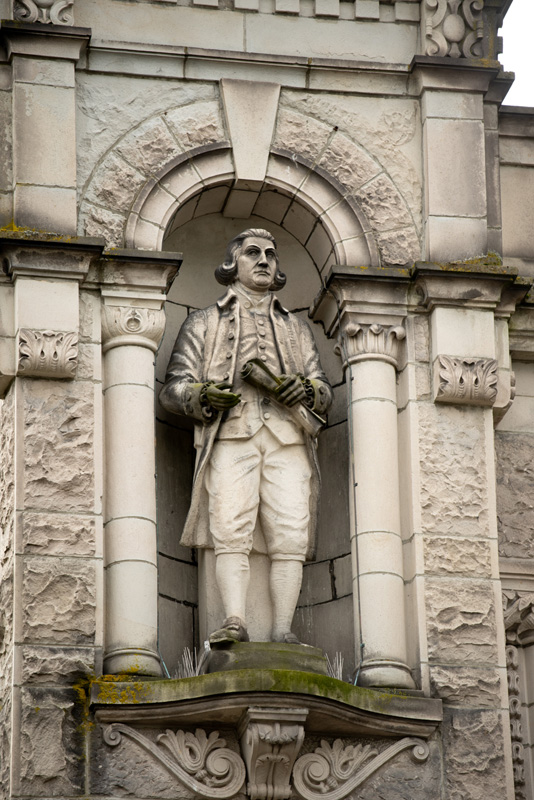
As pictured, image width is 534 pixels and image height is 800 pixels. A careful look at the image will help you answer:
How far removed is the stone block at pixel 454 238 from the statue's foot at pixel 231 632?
2709 mm

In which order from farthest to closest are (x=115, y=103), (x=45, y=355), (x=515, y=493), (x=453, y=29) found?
(x=453, y=29)
(x=515, y=493)
(x=115, y=103)
(x=45, y=355)

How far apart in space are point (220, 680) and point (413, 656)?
137 cm

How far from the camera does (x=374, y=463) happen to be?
520 inches

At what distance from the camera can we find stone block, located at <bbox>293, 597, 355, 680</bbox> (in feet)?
43.4

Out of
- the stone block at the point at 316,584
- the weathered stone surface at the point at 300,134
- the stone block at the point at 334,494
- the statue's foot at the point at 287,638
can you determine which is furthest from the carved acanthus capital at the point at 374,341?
the statue's foot at the point at 287,638

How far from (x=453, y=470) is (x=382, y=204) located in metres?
1.83

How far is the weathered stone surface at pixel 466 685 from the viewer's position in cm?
1262

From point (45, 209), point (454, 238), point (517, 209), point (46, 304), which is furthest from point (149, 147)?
point (517, 209)

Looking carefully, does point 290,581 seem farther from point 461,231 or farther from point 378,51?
point 378,51

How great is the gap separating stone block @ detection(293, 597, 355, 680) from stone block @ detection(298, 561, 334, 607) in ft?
0.14

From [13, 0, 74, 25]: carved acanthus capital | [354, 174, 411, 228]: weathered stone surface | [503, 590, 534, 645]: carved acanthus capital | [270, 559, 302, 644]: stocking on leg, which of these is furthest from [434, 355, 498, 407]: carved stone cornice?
[13, 0, 74, 25]: carved acanthus capital

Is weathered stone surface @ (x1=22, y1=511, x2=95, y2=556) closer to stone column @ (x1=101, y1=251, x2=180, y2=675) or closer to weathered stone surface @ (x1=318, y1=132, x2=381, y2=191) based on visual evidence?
stone column @ (x1=101, y1=251, x2=180, y2=675)

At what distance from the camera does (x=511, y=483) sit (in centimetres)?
1389

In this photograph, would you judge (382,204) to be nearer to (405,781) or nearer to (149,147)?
(149,147)
